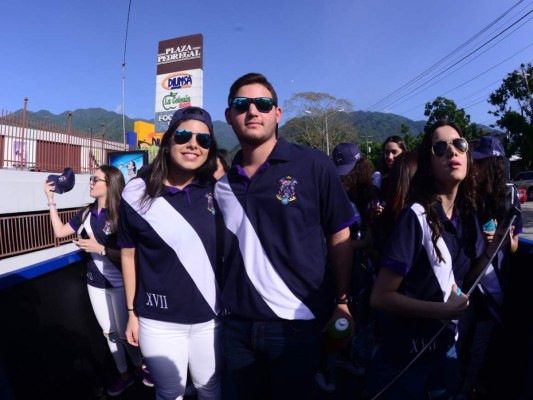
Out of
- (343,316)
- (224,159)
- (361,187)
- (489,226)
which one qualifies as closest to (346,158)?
(361,187)

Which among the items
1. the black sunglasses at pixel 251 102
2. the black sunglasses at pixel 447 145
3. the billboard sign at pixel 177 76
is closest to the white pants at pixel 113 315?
the black sunglasses at pixel 251 102

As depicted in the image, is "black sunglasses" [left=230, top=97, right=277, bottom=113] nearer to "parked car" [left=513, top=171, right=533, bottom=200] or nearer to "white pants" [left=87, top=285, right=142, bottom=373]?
"white pants" [left=87, top=285, right=142, bottom=373]

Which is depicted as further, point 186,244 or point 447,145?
point 186,244

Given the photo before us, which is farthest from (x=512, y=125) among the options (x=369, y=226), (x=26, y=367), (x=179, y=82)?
(x=26, y=367)

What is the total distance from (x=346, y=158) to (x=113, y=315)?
2.61 m

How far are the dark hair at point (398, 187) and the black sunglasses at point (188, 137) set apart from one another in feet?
3.68

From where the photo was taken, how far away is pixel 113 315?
2961mm

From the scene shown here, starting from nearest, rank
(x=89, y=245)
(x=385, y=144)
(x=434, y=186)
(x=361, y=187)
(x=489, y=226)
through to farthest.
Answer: (x=434, y=186), (x=489, y=226), (x=89, y=245), (x=361, y=187), (x=385, y=144)

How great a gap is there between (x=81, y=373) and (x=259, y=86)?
102 inches

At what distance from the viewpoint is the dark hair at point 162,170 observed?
2062 mm

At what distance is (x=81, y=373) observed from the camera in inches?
109

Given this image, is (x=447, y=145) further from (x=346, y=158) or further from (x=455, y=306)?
(x=346, y=158)

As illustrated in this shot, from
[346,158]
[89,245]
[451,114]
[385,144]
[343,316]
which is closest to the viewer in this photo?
[343,316]

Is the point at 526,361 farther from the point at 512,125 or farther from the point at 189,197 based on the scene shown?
the point at 512,125
